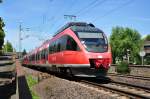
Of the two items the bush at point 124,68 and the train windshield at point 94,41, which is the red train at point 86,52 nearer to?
the train windshield at point 94,41

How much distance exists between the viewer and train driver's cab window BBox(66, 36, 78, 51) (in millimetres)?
20953

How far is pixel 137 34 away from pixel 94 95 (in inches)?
4059

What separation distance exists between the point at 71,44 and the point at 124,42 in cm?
8843

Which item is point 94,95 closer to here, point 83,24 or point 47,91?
point 47,91

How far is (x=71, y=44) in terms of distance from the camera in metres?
21.3

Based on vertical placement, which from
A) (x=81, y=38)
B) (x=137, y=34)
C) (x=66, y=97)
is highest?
(x=137, y=34)

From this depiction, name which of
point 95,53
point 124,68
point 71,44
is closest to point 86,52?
point 95,53

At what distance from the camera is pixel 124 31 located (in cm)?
11375

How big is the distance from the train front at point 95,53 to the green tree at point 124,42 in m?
83.6

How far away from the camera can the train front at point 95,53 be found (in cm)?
1981

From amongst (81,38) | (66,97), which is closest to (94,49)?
(81,38)

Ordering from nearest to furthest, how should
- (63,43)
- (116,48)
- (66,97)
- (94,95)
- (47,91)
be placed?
(94,95), (66,97), (47,91), (63,43), (116,48)

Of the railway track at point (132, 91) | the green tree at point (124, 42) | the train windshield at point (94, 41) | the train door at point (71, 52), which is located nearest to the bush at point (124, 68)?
the train door at point (71, 52)

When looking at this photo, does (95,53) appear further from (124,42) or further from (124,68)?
(124,42)
